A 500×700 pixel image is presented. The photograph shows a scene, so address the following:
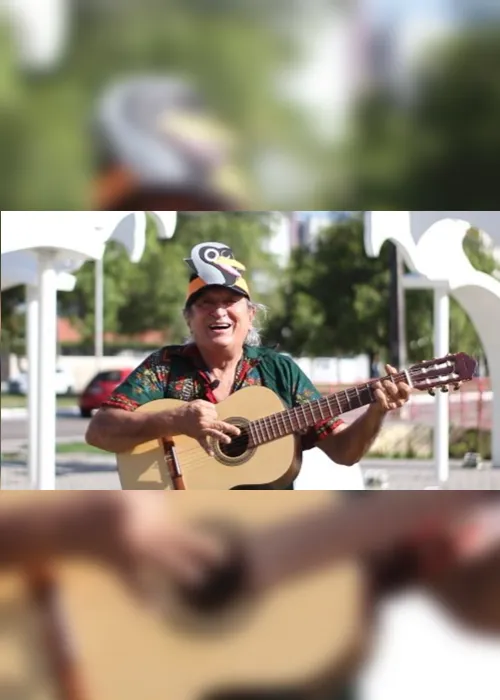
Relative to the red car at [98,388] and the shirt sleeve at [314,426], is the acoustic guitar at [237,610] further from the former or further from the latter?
the red car at [98,388]

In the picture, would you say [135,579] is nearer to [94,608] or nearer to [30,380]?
[94,608]

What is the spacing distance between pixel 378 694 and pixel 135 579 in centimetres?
41

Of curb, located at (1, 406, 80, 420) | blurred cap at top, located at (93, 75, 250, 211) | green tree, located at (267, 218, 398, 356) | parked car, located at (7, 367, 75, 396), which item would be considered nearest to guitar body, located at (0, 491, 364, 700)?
blurred cap at top, located at (93, 75, 250, 211)

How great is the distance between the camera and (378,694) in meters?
1.77

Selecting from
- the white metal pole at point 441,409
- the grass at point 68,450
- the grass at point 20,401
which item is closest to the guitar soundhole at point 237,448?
the white metal pole at point 441,409

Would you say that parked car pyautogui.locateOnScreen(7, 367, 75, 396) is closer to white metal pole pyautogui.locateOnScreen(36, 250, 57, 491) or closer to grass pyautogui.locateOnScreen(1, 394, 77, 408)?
grass pyautogui.locateOnScreen(1, 394, 77, 408)

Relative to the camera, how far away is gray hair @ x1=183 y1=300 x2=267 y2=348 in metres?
1.92

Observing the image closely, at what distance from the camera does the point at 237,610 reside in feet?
5.76

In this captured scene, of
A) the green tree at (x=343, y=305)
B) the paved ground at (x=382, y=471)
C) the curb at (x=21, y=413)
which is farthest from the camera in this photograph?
Answer: the green tree at (x=343, y=305)

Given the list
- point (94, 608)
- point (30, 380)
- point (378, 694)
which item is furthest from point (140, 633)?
point (30, 380)

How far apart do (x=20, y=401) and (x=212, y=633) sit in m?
13.1

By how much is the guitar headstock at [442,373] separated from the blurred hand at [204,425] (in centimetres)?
29

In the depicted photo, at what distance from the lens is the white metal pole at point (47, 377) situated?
8.89ft

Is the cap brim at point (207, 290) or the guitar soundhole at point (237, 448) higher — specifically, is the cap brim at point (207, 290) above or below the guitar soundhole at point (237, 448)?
above
